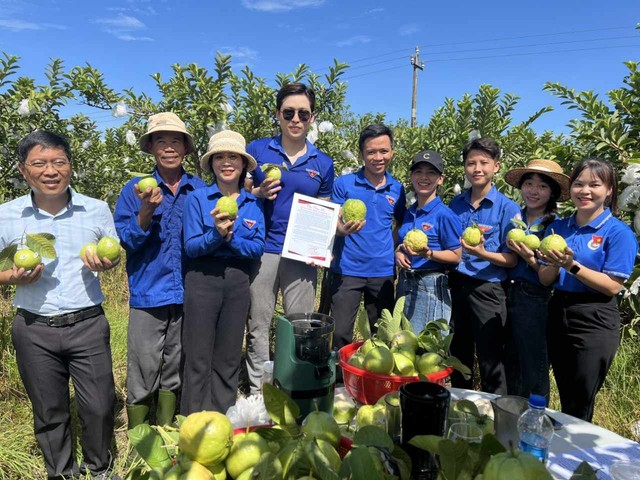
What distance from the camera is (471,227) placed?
9.68 feet

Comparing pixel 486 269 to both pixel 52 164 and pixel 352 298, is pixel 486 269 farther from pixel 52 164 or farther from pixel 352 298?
pixel 52 164

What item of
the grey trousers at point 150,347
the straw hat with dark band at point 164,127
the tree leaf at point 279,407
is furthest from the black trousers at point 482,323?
the tree leaf at point 279,407

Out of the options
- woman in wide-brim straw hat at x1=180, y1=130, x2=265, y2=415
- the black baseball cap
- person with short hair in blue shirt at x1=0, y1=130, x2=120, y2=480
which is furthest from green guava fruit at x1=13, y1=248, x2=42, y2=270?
the black baseball cap

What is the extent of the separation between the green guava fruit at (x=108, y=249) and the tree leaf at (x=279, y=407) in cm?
144

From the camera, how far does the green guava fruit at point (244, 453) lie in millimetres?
1023

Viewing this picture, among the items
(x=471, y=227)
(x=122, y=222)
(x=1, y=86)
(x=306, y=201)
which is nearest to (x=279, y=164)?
(x=306, y=201)

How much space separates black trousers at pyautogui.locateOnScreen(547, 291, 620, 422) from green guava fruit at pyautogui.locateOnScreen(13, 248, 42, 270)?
2.72 m

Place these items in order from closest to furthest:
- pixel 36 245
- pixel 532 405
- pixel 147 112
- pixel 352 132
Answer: pixel 532 405 < pixel 36 245 < pixel 147 112 < pixel 352 132

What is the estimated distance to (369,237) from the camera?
3.23m

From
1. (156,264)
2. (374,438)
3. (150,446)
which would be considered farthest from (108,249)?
(374,438)

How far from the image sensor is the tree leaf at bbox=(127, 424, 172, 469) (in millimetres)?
1032

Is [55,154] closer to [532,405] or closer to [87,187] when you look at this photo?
[532,405]

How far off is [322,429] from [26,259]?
168 centimetres

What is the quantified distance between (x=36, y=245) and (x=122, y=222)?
0.62m
